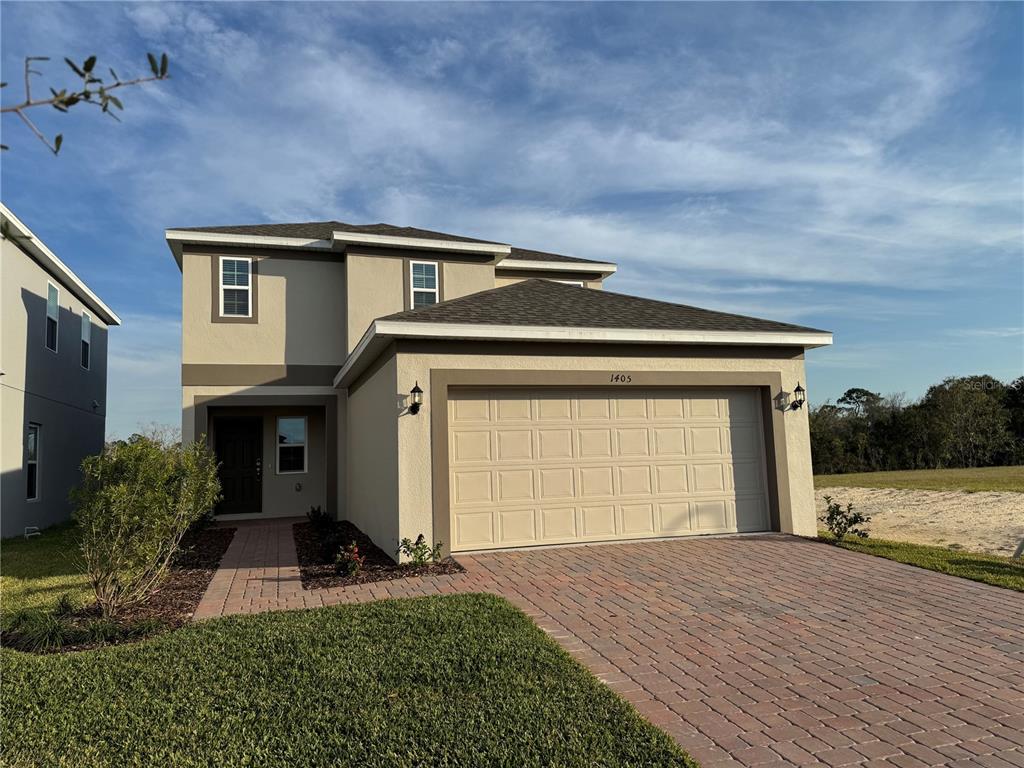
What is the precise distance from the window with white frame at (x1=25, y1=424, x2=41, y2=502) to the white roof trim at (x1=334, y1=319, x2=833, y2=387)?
26.6 feet

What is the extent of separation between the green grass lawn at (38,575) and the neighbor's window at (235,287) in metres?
5.28

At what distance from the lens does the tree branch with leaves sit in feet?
5.14

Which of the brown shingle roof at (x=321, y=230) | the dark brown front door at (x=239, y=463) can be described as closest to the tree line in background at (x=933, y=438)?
the brown shingle roof at (x=321, y=230)

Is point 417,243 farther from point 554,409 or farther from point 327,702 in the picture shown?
point 327,702

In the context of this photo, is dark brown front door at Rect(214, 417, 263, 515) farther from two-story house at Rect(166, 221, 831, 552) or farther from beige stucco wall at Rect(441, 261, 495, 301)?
beige stucco wall at Rect(441, 261, 495, 301)

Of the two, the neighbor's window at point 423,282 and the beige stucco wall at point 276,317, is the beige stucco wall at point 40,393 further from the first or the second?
the neighbor's window at point 423,282

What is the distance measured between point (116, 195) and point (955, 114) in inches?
489

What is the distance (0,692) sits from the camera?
420cm

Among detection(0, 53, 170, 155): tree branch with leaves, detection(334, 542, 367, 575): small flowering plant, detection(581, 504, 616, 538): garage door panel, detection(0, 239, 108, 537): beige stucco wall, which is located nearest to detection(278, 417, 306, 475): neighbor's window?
detection(0, 239, 108, 537): beige stucco wall

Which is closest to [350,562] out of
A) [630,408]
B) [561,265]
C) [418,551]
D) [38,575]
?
[418,551]

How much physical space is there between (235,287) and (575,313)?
24.8 ft

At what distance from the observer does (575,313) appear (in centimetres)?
995

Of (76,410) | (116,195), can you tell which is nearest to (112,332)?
(76,410)

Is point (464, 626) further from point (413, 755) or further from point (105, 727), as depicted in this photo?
point (105, 727)
